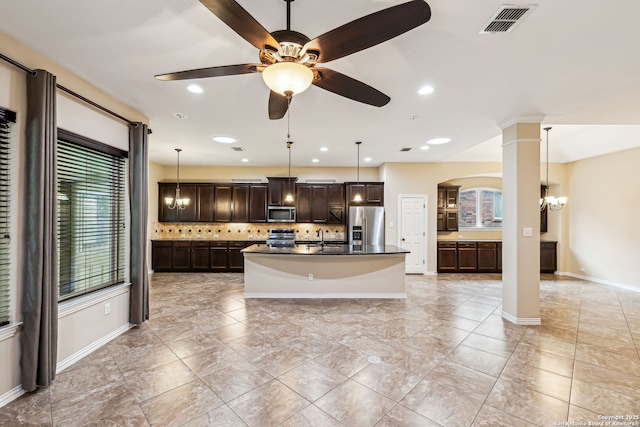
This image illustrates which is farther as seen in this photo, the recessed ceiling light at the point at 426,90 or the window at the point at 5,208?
the recessed ceiling light at the point at 426,90

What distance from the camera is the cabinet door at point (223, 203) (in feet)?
24.3

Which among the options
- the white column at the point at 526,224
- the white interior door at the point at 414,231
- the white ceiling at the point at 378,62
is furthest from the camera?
the white interior door at the point at 414,231

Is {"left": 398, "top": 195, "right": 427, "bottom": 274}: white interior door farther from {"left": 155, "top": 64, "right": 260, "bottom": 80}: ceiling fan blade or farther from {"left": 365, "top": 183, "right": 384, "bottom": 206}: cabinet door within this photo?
{"left": 155, "top": 64, "right": 260, "bottom": 80}: ceiling fan blade

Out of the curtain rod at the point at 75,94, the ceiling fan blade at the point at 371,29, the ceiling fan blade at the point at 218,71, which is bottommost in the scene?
the ceiling fan blade at the point at 218,71

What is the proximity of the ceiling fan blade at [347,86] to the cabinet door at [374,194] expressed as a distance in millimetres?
5059

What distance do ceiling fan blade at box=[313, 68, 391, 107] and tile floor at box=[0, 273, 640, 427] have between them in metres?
2.43

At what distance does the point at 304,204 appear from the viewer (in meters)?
7.40

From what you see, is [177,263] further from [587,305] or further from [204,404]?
[587,305]

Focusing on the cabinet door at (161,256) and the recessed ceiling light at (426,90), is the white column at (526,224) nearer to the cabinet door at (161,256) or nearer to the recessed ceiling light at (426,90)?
the recessed ceiling light at (426,90)

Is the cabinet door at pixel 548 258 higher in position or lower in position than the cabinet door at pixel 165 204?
lower

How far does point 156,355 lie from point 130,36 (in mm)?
3056

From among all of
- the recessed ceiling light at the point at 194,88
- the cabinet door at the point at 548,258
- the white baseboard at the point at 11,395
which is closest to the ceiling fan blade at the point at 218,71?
the recessed ceiling light at the point at 194,88

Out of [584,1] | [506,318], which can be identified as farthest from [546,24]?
[506,318]

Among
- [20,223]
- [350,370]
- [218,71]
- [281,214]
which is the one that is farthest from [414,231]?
[20,223]
